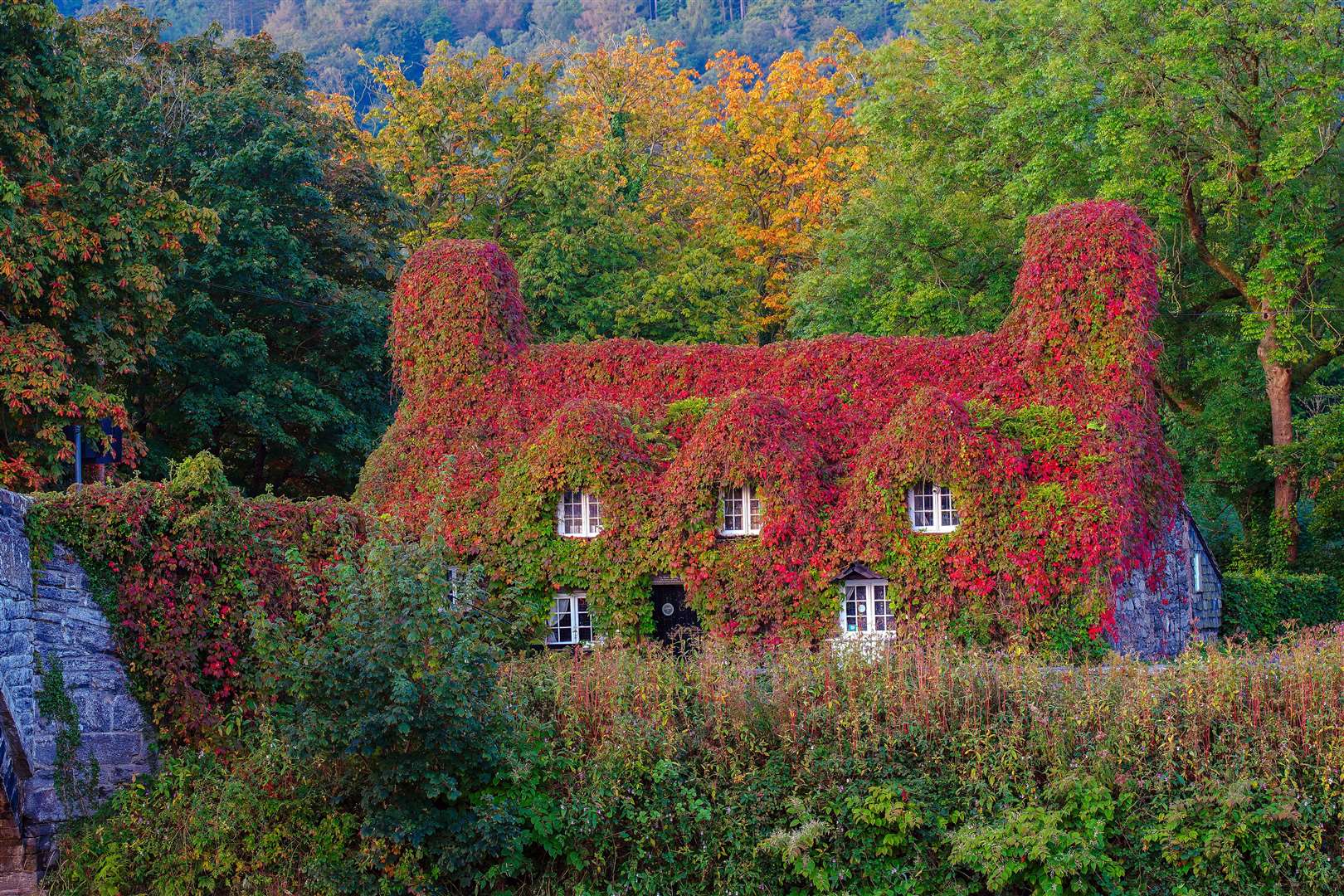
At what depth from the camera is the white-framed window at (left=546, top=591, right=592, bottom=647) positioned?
2292cm

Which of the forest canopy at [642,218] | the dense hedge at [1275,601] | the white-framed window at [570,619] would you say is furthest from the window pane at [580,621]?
the dense hedge at [1275,601]

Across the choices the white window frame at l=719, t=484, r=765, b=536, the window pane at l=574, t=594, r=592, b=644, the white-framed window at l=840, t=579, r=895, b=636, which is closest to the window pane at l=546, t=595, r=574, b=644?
the window pane at l=574, t=594, r=592, b=644

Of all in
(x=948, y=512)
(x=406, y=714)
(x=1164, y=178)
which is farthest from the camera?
(x=1164, y=178)

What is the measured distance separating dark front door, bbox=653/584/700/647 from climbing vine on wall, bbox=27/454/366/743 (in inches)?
309

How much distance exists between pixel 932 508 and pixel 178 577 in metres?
11.8

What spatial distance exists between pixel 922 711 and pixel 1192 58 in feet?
62.5

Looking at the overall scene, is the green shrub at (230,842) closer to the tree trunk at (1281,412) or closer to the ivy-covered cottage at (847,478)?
the ivy-covered cottage at (847,478)

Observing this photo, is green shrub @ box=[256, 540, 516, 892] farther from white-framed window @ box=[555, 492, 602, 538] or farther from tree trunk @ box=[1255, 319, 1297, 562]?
tree trunk @ box=[1255, 319, 1297, 562]

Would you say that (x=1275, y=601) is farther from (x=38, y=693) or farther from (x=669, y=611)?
(x=38, y=693)

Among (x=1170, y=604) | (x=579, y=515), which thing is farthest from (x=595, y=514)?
(x=1170, y=604)

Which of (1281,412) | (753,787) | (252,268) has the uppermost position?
(252,268)

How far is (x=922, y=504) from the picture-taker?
22344 mm

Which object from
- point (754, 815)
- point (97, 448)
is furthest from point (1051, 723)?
point (97, 448)

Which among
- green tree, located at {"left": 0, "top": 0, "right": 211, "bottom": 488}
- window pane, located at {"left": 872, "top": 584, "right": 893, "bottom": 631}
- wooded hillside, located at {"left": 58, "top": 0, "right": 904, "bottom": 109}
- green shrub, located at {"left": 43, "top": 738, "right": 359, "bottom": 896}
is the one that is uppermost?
wooded hillside, located at {"left": 58, "top": 0, "right": 904, "bottom": 109}
